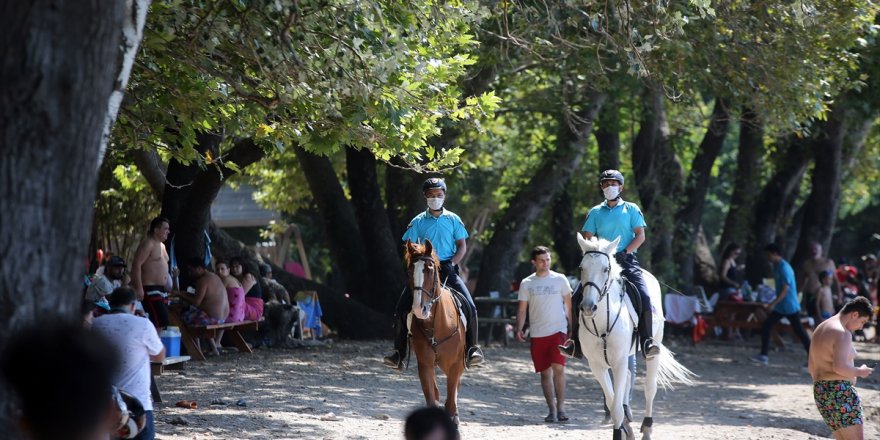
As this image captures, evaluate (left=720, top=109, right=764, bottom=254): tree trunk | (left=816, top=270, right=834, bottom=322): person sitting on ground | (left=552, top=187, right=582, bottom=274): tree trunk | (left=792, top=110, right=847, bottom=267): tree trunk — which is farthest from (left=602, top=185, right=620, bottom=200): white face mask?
(left=720, top=109, right=764, bottom=254): tree trunk

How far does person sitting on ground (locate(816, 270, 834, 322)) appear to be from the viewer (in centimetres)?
2289

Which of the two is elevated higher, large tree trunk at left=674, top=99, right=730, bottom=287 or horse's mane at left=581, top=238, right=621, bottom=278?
large tree trunk at left=674, top=99, right=730, bottom=287

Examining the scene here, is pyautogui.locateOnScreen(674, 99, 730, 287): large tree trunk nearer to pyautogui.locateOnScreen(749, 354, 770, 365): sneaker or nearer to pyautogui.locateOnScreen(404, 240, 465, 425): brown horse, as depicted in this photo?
pyautogui.locateOnScreen(749, 354, 770, 365): sneaker

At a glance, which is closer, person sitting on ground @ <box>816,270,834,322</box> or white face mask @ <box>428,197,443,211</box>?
white face mask @ <box>428,197,443,211</box>

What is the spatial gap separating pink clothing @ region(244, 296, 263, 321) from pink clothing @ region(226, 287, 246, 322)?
0.44m

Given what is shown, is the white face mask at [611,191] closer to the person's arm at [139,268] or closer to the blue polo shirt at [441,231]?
the blue polo shirt at [441,231]

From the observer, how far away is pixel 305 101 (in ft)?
35.1

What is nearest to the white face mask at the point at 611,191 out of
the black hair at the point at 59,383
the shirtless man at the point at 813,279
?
the black hair at the point at 59,383

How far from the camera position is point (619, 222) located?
11.8 metres

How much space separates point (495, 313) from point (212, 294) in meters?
8.59

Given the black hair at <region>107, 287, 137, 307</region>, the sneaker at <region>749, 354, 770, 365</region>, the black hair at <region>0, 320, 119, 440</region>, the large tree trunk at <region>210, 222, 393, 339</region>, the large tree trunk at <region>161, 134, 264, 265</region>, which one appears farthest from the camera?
the large tree trunk at <region>210, 222, 393, 339</region>

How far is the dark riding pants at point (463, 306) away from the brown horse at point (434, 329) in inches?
6.9

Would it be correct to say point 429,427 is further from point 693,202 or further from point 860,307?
point 693,202

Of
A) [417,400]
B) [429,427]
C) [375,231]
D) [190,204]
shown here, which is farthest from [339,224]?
[429,427]
